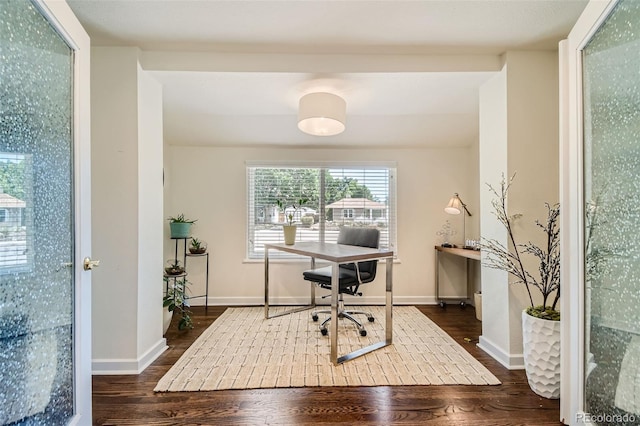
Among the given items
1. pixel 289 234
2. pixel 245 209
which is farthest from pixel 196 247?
pixel 289 234

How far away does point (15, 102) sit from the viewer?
982mm

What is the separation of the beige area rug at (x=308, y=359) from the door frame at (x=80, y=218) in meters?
0.55

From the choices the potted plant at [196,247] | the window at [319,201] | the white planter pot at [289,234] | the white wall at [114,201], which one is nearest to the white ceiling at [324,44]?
the white wall at [114,201]

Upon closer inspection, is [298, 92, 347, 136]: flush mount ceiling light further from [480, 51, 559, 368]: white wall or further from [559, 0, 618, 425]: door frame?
[559, 0, 618, 425]: door frame

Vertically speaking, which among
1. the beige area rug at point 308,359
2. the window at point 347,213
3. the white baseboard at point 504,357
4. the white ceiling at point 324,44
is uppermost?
the white ceiling at point 324,44

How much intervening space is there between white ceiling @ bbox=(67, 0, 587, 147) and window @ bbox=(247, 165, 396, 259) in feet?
3.05

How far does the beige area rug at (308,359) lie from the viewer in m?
1.84

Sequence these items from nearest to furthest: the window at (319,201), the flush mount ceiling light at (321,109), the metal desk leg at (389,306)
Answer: the flush mount ceiling light at (321,109)
the metal desk leg at (389,306)
the window at (319,201)

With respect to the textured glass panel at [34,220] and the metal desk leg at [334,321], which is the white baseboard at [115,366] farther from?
the metal desk leg at [334,321]

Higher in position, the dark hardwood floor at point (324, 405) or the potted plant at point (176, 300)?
the potted plant at point (176, 300)

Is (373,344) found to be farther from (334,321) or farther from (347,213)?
(347,213)

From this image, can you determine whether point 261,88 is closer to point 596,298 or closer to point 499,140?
point 499,140

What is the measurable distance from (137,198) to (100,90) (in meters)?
0.79

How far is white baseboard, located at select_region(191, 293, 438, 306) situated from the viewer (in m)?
3.44
